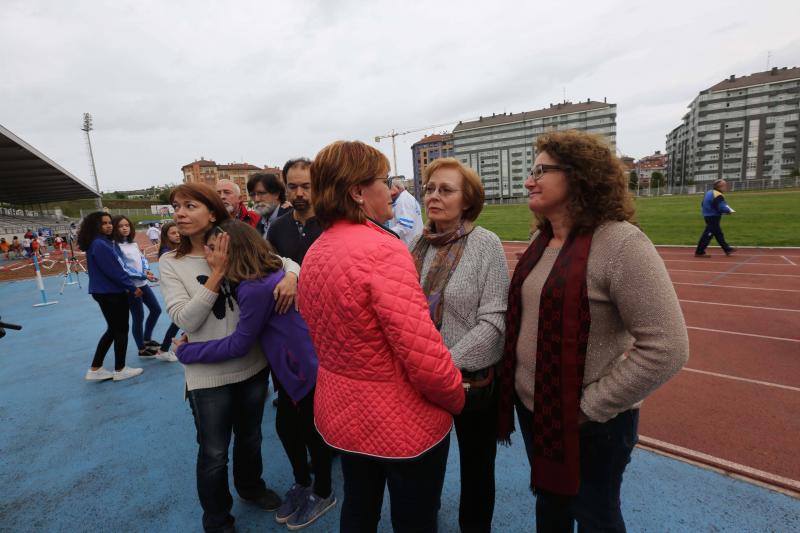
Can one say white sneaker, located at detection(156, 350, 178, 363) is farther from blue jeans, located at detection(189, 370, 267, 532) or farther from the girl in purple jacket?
the girl in purple jacket

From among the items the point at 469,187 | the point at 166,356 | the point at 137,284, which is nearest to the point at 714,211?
the point at 469,187

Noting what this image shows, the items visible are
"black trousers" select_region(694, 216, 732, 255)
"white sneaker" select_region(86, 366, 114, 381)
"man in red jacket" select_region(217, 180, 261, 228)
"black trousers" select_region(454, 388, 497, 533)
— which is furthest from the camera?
"black trousers" select_region(694, 216, 732, 255)

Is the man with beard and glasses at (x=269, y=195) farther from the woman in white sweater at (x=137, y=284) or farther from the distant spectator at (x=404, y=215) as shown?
the woman in white sweater at (x=137, y=284)

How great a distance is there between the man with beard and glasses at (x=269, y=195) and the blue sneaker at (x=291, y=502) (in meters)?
2.20

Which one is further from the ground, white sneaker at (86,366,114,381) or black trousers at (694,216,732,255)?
black trousers at (694,216,732,255)

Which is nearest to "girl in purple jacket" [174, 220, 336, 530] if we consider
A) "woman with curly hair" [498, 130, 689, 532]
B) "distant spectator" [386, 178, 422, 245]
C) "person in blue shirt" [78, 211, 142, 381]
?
"woman with curly hair" [498, 130, 689, 532]

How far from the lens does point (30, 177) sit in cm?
2550

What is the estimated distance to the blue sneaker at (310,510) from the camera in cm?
223

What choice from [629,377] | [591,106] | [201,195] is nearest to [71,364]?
[201,195]

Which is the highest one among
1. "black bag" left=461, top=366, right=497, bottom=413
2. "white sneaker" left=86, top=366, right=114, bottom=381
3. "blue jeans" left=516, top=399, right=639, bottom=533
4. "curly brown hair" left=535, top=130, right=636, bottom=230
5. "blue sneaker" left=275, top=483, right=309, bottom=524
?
"curly brown hair" left=535, top=130, right=636, bottom=230

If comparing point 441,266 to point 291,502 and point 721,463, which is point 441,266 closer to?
point 291,502

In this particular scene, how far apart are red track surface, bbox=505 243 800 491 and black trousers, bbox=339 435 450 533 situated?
2175 millimetres

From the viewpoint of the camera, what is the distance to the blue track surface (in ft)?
7.17

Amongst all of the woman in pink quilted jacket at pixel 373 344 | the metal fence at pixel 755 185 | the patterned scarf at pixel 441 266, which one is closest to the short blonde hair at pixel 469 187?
the patterned scarf at pixel 441 266
